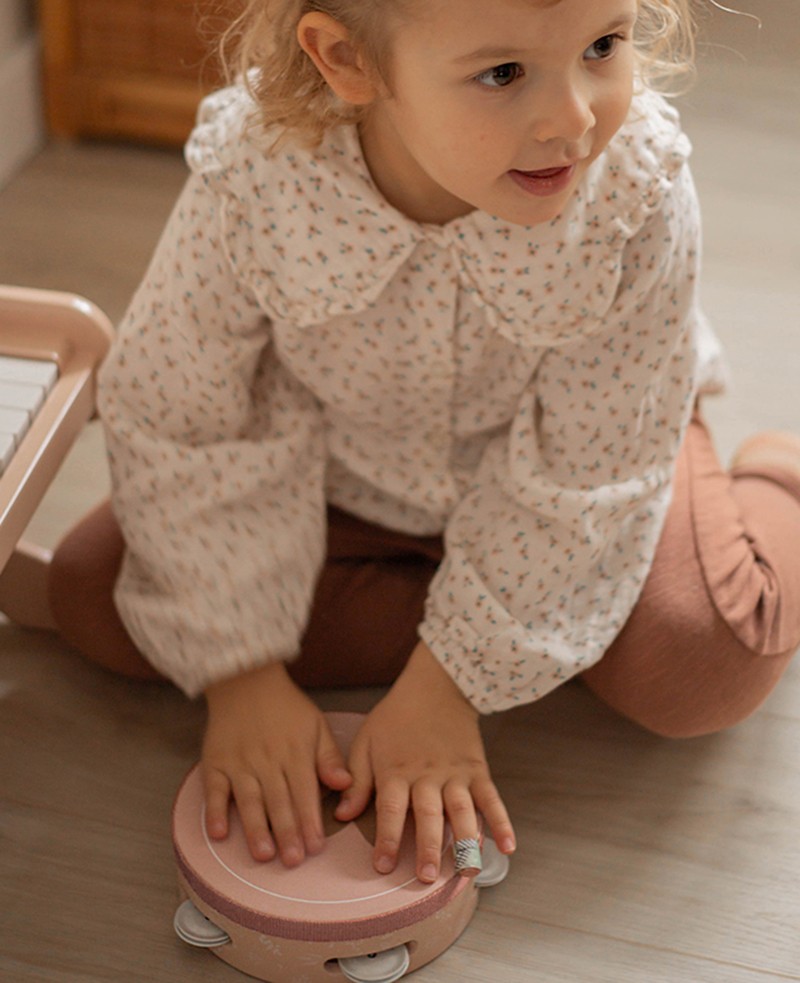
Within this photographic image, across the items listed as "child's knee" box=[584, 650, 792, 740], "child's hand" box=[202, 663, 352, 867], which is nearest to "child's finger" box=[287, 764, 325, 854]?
"child's hand" box=[202, 663, 352, 867]

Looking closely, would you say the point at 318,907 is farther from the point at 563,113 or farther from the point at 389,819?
the point at 563,113

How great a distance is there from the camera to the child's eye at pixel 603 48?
73cm

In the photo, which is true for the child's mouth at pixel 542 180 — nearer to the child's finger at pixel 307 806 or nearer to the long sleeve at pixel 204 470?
the long sleeve at pixel 204 470

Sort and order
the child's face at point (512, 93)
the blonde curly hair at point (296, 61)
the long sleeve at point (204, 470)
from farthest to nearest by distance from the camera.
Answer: the long sleeve at point (204, 470) → the blonde curly hair at point (296, 61) → the child's face at point (512, 93)

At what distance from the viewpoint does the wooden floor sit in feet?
2.97

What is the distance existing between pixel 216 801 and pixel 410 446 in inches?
11.4

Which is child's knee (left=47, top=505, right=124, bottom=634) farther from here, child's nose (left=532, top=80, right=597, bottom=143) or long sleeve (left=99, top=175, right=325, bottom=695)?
child's nose (left=532, top=80, right=597, bottom=143)

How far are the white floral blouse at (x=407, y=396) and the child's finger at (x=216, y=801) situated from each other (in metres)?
0.07

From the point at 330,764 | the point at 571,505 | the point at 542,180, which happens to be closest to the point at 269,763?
the point at 330,764

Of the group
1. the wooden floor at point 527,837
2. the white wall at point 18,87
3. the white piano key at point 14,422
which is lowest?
the wooden floor at point 527,837

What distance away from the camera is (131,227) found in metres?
1.62

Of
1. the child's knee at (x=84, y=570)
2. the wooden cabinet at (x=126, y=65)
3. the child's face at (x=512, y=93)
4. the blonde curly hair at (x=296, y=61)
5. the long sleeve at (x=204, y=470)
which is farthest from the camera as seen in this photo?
the wooden cabinet at (x=126, y=65)

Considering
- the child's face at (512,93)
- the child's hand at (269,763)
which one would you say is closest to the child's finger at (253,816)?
the child's hand at (269,763)

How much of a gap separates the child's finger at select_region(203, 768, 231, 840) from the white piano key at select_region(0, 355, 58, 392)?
306 mm
